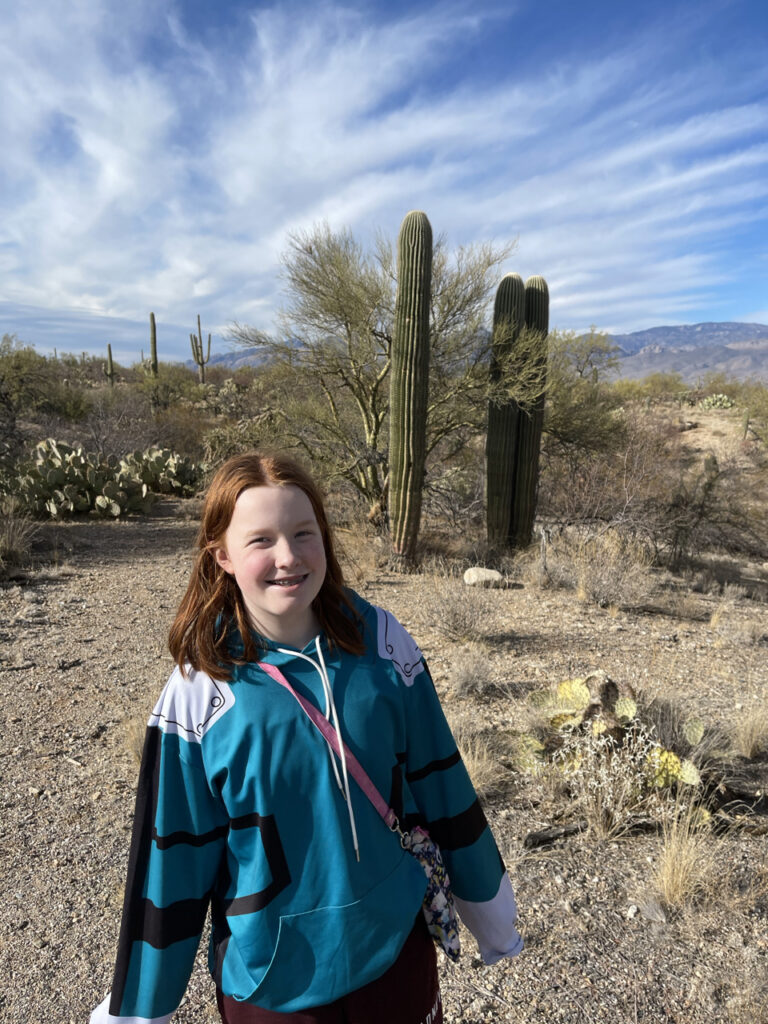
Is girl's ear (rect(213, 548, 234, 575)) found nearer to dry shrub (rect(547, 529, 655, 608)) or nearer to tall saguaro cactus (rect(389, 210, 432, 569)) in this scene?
dry shrub (rect(547, 529, 655, 608))

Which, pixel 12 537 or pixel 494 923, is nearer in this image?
pixel 494 923

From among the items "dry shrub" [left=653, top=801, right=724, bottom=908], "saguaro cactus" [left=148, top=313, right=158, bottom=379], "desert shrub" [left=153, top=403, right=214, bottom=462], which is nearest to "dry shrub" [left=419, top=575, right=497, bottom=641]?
"dry shrub" [left=653, top=801, right=724, bottom=908]

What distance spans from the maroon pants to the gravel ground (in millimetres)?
1129

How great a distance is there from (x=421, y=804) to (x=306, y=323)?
9761mm

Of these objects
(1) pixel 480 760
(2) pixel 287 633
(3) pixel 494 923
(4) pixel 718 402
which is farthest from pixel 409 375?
(4) pixel 718 402

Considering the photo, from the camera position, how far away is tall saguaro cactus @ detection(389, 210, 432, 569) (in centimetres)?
867

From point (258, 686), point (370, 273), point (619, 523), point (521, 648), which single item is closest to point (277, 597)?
point (258, 686)

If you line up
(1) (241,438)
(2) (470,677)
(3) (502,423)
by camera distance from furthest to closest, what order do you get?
1. (1) (241,438)
2. (3) (502,423)
3. (2) (470,677)

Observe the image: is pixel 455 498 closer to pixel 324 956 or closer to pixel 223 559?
pixel 223 559

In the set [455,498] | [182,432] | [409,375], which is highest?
[409,375]

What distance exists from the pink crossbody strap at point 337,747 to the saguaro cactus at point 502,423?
864cm

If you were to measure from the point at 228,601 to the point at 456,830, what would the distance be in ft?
2.29

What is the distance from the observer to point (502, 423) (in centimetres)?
976

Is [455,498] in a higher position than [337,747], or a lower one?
lower
